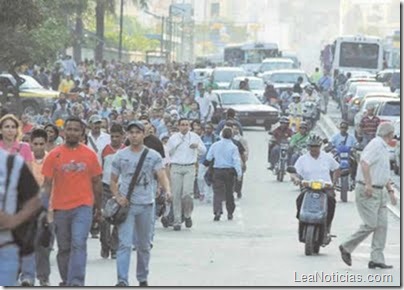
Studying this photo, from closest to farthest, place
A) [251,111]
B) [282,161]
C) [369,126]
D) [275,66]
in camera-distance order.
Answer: [282,161]
[369,126]
[251,111]
[275,66]

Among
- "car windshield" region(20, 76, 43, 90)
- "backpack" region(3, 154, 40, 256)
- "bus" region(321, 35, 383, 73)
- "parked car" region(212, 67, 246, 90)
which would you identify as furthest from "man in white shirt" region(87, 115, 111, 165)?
"bus" region(321, 35, 383, 73)

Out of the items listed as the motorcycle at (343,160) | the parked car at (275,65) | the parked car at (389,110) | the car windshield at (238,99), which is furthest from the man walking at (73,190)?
the parked car at (275,65)

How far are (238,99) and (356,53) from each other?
2505cm

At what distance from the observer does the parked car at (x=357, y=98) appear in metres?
49.2

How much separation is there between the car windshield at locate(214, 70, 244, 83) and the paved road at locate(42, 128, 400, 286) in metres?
33.9

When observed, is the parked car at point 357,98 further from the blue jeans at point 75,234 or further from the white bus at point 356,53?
the blue jeans at point 75,234

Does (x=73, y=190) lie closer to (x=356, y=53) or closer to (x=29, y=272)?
(x=29, y=272)

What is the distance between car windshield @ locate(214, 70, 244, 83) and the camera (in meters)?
61.9

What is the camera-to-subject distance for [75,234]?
563 inches

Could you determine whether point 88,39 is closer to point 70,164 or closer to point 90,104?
point 90,104

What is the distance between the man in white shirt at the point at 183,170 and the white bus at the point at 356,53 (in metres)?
49.8

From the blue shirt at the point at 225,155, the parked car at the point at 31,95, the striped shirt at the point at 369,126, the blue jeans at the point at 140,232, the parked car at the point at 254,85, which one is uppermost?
the blue jeans at the point at 140,232

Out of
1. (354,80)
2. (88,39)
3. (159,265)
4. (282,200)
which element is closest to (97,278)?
(159,265)

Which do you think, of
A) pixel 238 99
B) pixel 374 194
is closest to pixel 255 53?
pixel 238 99
